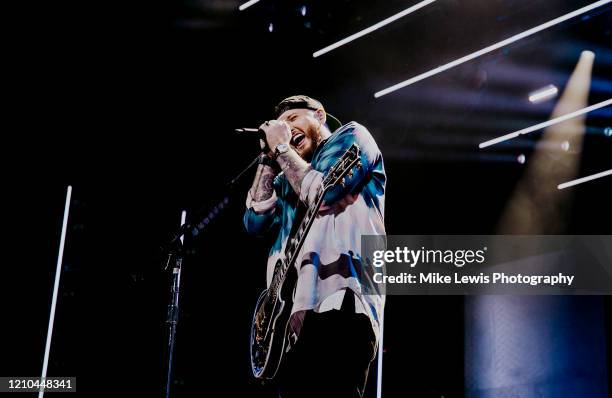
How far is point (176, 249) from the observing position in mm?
2846

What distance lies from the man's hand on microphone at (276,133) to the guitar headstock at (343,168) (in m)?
0.24

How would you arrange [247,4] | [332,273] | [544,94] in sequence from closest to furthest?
1. [332,273]
2. [247,4]
3. [544,94]

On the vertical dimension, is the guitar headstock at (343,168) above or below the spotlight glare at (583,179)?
below

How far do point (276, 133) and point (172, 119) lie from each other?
1994mm

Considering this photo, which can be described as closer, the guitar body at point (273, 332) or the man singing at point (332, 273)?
the man singing at point (332, 273)

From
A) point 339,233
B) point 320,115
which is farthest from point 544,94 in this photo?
point 339,233

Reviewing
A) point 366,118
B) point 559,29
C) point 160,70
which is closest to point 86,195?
point 160,70

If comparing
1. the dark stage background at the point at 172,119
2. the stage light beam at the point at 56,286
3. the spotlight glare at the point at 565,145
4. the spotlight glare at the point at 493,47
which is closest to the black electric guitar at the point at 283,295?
the dark stage background at the point at 172,119

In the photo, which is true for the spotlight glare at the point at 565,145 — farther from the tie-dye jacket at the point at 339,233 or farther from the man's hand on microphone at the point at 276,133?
Result: the man's hand on microphone at the point at 276,133

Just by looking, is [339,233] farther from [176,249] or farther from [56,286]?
[56,286]

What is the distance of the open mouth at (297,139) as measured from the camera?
259 centimetres

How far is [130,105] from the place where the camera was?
159 inches

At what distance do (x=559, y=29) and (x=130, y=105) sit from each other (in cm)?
283

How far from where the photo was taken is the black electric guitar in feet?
7.07
